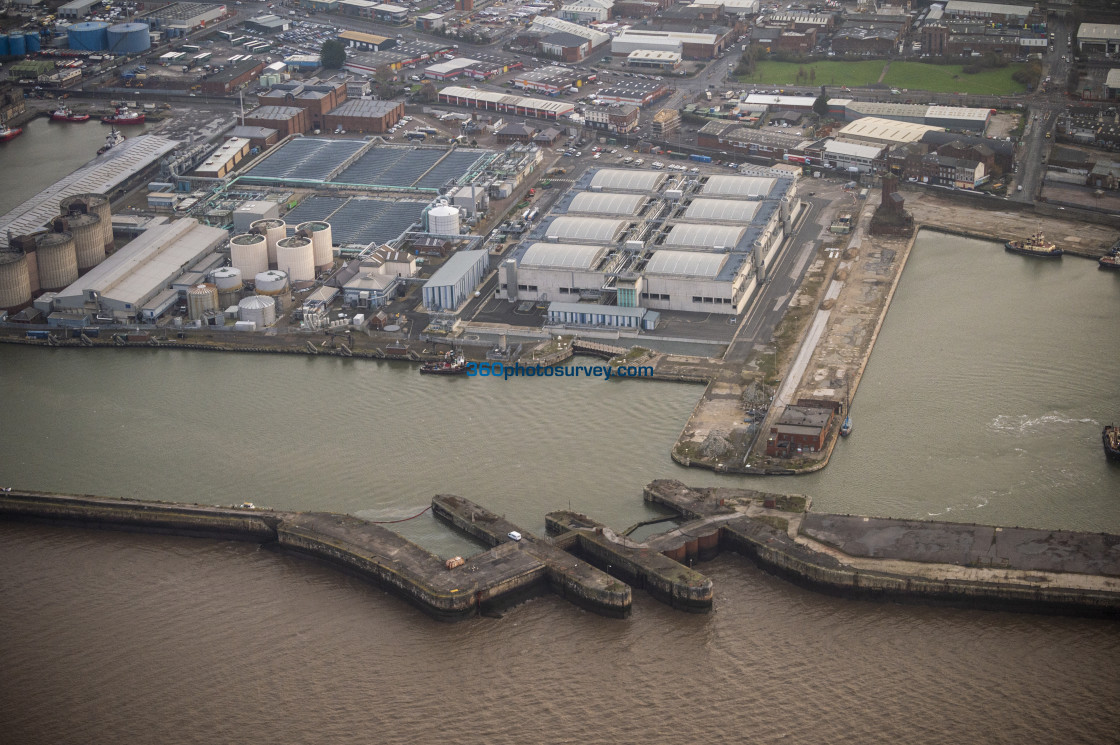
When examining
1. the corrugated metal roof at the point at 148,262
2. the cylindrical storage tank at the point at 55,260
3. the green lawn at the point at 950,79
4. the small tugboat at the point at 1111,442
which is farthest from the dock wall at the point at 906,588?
the green lawn at the point at 950,79

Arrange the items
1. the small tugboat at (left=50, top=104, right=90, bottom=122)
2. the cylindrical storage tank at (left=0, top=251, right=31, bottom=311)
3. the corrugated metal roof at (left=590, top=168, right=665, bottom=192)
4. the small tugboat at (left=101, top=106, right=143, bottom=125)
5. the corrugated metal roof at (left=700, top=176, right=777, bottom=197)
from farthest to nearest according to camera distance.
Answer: the small tugboat at (left=50, top=104, right=90, bottom=122), the small tugboat at (left=101, top=106, right=143, bottom=125), the corrugated metal roof at (left=590, top=168, right=665, bottom=192), the corrugated metal roof at (left=700, top=176, right=777, bottom=197), the cylindrical storage tank at (left=0, top=251, right=31, bottom=311)

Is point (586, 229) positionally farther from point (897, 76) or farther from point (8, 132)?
point (8, 132)

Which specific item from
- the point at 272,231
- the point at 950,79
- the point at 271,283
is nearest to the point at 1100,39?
the point at 950,79

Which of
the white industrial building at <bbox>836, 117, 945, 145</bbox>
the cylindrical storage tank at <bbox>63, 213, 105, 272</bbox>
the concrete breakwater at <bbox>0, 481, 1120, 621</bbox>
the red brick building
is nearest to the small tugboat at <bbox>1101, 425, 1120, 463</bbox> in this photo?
the concrete breakwater at <bbox>0, 481, 1120, 621</bbox>

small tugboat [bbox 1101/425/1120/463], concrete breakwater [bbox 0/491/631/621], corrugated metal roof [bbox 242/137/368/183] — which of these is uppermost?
small tugboat [bbox 1101/425/1120/463]

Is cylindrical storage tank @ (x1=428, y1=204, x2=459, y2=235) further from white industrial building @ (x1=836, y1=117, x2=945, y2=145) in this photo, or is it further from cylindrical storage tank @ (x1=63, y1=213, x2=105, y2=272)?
white industrial building @ (x1=836, y1=117, x2=945, y2=145)

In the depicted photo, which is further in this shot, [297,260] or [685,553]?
[297,260]
